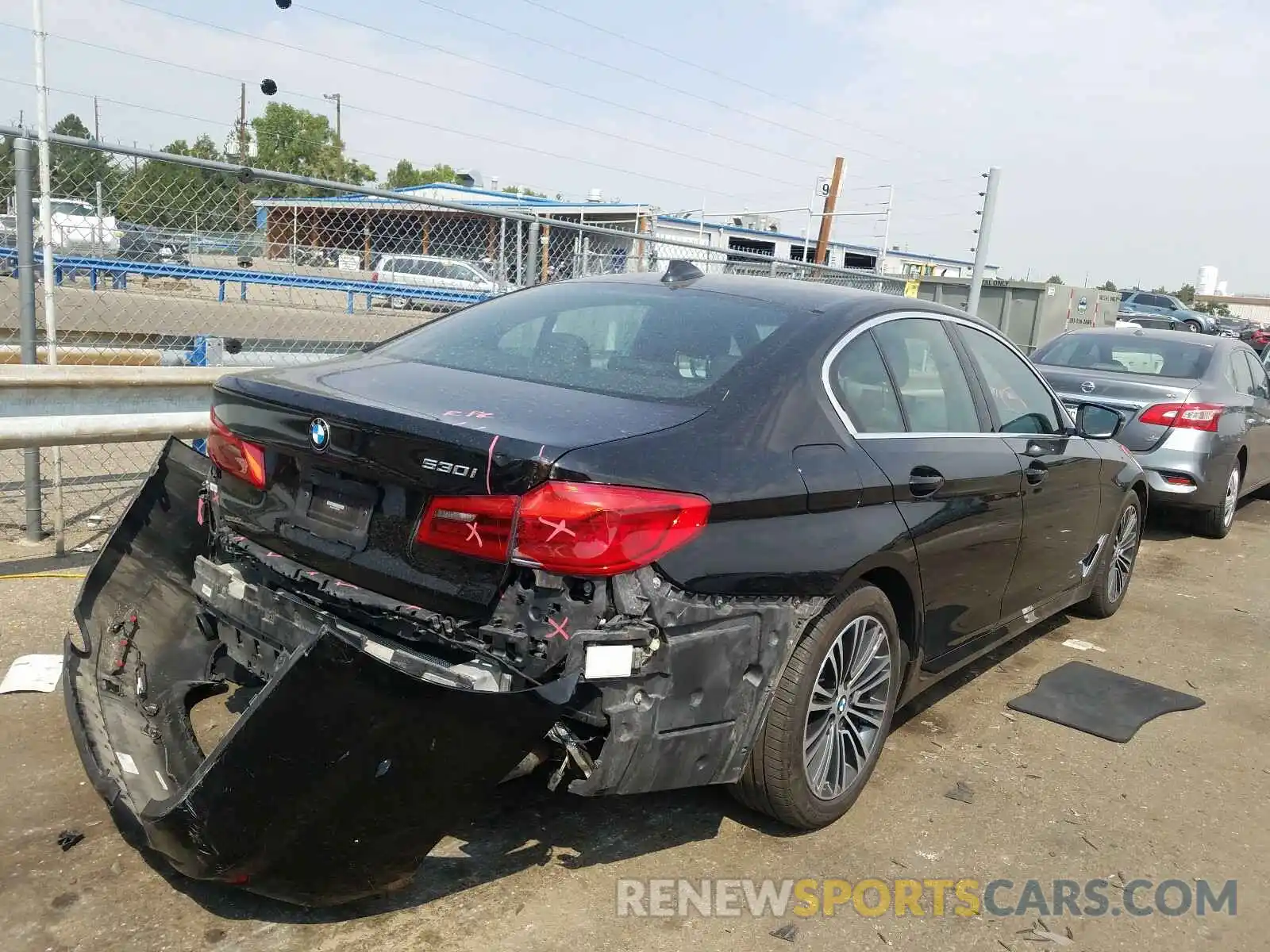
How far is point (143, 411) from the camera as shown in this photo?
4812 mm

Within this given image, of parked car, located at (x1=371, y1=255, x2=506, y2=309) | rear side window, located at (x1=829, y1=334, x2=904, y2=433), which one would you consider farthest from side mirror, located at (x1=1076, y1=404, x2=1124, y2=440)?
parked car, located at (x1=371, y1=255, x2=506, y2=309)

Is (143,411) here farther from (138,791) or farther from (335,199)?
(335,199)

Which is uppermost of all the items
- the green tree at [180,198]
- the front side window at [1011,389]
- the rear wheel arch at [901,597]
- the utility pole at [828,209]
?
the utility pole at [828,209]

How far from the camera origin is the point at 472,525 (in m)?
2.45

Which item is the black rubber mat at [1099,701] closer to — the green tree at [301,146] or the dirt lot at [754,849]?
the dirt lot at [754,849]

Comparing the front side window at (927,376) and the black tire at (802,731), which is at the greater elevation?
the front side window at (927,376)

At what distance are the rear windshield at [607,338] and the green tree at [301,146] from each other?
213 feet

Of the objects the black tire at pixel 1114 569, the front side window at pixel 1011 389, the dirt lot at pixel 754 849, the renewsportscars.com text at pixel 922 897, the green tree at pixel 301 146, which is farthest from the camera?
the green tree at pixel 301 146

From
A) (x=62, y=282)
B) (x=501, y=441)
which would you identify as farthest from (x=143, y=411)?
(x=501, y=441)

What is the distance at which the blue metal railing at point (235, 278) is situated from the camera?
5945 mm

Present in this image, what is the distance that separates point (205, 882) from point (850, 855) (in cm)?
188

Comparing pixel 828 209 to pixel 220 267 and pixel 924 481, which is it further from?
pixel 924 481

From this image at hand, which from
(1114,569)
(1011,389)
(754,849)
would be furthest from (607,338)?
(1114,569)

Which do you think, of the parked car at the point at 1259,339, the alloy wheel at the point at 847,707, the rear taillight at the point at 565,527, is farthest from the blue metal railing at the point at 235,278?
the parked car at the point at 1259,339
